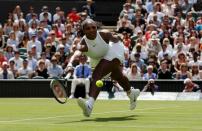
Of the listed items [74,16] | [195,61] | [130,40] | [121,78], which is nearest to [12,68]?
[130,40]

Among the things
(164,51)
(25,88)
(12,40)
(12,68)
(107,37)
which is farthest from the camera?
(12,40)

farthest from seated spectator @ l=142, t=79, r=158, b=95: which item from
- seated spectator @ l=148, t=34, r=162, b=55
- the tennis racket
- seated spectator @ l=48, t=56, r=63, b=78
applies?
the tennis racket

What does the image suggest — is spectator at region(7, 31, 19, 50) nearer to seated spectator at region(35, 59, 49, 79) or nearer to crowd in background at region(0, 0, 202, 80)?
crowd in background at region(0, 0, 202, 80)

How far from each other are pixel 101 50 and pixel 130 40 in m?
13.1

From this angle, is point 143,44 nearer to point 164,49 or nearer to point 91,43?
point 164,49

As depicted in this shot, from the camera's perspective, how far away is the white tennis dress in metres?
13.2

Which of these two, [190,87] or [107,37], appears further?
[190,87]

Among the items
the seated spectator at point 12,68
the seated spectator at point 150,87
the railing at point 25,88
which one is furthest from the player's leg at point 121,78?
the seated spectator at point 12,68

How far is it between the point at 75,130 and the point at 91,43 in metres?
3.12

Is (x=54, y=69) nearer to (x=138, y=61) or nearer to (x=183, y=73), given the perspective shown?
(x=138, y=61)

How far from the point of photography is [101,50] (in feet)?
43.7

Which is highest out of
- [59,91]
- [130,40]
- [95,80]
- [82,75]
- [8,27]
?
[95,80]

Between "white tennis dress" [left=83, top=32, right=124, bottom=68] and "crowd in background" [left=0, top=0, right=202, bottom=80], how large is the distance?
8402 mm

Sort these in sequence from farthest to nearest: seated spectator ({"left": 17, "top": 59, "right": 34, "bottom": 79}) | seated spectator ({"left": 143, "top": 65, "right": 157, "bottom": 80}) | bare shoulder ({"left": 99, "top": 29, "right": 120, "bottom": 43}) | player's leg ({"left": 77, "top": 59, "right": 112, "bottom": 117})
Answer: seated spectator ({"left": 17, "top": 59, "right": 34, "bottom": 79}) < seated spectator ({"left": 143, "top": 65, "right": 157, "bottom": 80}) < bare shoulder ({"left": 99, "top": 29, "right": 120, "bottom": 43}) < player's leg ({"left": 77, "top": 59, "right": 112, "bottom": 117})
